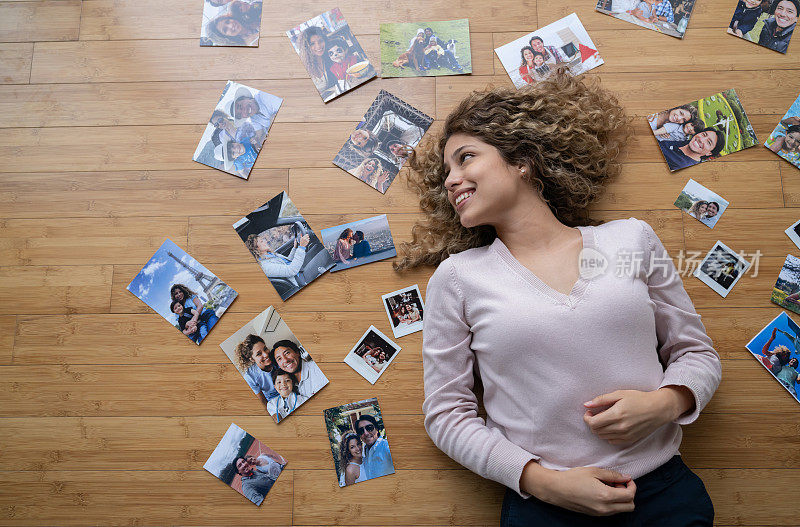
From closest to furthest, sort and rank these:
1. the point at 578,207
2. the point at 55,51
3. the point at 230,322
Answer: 1. the point at 578,207
2. the point at 230,322
3. the point at 55,51

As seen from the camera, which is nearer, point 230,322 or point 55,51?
point 230,322

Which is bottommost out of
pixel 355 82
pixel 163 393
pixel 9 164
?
pixel 163 393

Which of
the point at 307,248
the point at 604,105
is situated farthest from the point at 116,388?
the point at 604,105

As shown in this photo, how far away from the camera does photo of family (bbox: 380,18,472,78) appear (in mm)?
1609

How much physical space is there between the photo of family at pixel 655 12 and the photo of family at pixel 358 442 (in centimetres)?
137

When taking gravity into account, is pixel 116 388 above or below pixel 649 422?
below

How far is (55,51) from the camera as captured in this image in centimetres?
168

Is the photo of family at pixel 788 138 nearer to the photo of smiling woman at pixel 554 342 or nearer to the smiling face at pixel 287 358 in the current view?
the photo of smiling woman at pixel 554 342

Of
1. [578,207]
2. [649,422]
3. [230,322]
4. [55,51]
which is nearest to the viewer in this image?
[649,422]

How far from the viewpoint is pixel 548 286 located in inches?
48.8

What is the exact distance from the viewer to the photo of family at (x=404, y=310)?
1535 millimetres

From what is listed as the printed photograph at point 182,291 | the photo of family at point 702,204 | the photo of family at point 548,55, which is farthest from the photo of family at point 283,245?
the photo of family at point 702,204

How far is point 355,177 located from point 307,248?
26 cm

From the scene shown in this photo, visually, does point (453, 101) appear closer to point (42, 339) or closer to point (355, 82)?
point (355, 82)
